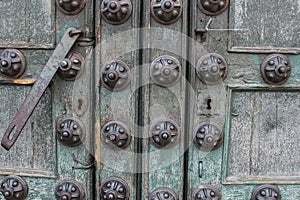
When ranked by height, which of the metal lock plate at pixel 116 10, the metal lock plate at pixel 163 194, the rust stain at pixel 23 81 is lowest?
the metal lock plate at pixel 163 194

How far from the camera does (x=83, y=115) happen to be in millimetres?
Result: 1000

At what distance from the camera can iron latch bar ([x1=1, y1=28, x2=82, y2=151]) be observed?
0.93 metres

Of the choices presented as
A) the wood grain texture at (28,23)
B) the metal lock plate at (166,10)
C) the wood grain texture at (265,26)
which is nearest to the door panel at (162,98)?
the metal lock plate at (166,10)

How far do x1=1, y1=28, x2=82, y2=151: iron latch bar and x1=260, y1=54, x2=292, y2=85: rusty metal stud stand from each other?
18.5 inches

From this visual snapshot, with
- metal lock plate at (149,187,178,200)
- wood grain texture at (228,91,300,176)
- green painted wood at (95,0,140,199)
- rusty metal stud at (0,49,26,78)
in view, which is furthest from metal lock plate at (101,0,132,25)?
metal lock plate at (149,187,178,200)

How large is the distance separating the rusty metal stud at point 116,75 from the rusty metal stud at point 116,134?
10 cm

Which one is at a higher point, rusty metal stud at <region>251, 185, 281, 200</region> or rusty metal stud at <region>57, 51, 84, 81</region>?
rusty metal stud at <region>57, 51, 84, 81</region>

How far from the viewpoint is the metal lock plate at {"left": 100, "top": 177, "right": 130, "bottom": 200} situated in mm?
992

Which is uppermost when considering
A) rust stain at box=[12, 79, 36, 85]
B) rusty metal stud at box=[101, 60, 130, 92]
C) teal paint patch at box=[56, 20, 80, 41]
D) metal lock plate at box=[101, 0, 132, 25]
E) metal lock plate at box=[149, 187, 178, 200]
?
metal lock plate at box=[101, 0, 132, 25]

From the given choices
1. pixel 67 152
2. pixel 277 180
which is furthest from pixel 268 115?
pixel 67 152

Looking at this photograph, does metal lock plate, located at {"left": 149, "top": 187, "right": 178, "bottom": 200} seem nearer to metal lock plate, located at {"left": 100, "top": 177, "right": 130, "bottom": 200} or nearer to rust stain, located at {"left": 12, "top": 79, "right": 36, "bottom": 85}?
metal lock plate, located at {"left": 100, "top": 177, "right": 130, "bottom": 200}

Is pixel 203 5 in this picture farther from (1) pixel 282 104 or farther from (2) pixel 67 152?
(2) pixel 67 152

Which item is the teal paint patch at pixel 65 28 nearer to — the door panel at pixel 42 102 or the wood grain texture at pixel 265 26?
the door panel at pixel 42 102

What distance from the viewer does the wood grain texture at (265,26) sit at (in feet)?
3.16
